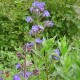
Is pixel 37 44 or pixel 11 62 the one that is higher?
pixel 37 44

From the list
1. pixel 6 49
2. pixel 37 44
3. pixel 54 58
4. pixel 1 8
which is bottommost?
pixel 6 49

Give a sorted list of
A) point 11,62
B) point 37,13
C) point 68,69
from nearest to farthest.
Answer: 1. point 68,69
2. point 37,13
3. point 11,62

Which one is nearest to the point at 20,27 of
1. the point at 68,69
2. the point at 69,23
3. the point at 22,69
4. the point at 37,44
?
the point at 69,23

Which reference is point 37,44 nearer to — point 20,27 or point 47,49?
point 47,49

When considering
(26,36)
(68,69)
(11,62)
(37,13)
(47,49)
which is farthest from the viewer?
(26,36)

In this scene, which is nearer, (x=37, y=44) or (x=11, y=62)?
(x=37, y=44)

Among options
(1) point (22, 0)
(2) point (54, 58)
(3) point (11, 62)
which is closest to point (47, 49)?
(2) point (54, 58)

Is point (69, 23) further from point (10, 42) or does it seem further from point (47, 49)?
point (47, 49)

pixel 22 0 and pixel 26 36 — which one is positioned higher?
pixel 22 0

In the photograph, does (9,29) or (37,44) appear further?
(9,29)
